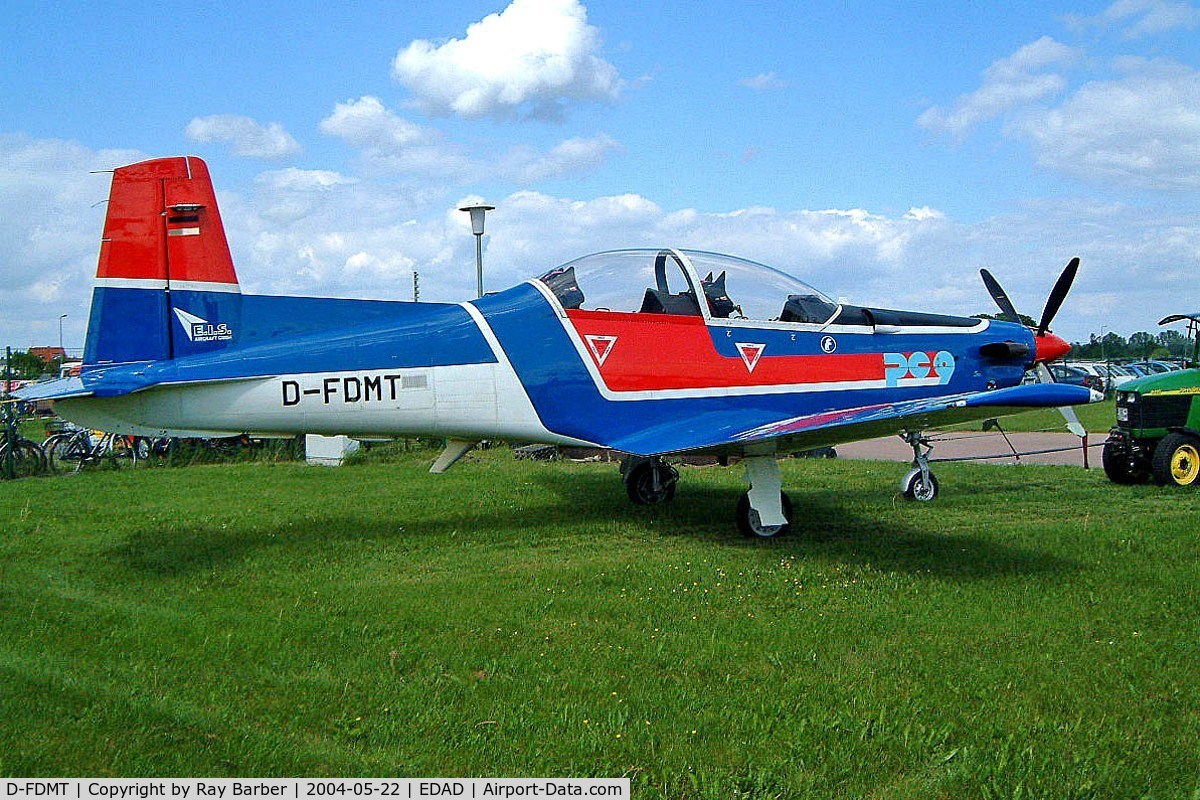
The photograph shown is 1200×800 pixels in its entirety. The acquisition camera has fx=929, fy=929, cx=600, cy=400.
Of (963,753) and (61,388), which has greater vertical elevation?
(61,388)

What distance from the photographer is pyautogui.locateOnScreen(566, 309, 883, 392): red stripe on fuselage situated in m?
7.93

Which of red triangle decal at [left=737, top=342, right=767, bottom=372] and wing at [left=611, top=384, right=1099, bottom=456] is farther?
red triangle decal at [left=737, top=342, right=767, bottom=372]

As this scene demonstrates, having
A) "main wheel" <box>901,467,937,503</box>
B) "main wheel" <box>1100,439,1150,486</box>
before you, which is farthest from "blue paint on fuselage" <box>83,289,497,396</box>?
"main wheel" <box>1100,439,1150,486</box>

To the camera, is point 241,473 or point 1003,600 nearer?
point 1003,600

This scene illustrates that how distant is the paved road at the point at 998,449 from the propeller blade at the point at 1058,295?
19.0ft

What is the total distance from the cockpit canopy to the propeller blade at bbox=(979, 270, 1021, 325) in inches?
130

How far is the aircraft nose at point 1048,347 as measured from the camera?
9383mm

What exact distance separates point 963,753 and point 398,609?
3273mm

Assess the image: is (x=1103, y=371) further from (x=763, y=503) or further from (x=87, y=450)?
(x=87, y=450)

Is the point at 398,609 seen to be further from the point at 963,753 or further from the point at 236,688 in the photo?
the point at 963,753

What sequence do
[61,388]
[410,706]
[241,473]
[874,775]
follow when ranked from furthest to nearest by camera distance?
[241,473] → [61,388] → [410,706] → [874,775]

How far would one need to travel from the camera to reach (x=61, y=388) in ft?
22.1

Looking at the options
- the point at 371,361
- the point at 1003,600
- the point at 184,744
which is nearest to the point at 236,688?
the point at 184,744

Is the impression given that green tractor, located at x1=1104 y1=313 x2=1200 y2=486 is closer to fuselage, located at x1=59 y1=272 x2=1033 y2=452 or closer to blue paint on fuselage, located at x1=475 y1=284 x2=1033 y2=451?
fuselage, located at x1=59 y1=272 x2=1033 y2=452
